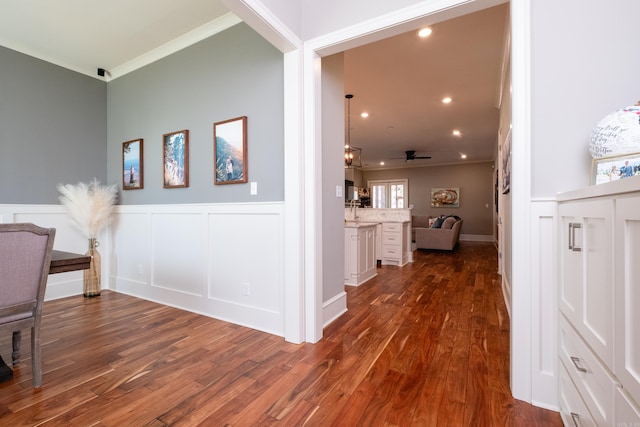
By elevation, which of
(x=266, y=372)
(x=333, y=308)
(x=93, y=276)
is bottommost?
(x=266, y=372)

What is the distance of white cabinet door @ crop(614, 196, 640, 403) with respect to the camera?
0.75 metres

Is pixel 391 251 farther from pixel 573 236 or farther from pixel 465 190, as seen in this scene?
pixel 465 190

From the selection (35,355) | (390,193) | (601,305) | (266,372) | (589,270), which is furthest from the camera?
(390,193)

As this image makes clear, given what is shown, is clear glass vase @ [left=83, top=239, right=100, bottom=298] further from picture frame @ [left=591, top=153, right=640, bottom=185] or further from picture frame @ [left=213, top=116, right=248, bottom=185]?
picture frame @ [left=591, top=153, right=640, bottom=185]

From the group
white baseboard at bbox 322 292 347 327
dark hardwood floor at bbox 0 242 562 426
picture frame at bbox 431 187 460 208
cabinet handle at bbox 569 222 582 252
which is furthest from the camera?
picture frame at bbox 431 187 460 208

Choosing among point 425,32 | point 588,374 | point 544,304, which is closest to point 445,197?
point 425,32

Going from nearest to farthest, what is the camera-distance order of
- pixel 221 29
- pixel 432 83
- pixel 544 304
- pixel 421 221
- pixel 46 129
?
pixel 544 304 < pixel 221 29 < pixel 46 129 < pixel 432 83 < pixel 421 221

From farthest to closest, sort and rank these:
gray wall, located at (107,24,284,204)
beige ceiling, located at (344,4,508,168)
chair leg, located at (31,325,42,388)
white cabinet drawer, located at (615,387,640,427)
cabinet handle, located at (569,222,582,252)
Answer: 1. beige ceiling, located at (344,4,508,168)
2. gray wall, located at (107,24,284,204)
3. chair leg, located at (31,325,42,388)
4. cabinet handle, located at (569,222,582,252)
5. white cabinet drawer, located at (615,387,640,427)

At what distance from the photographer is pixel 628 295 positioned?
792 mm

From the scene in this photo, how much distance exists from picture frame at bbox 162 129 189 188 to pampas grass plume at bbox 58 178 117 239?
Answer: 2.95 feet

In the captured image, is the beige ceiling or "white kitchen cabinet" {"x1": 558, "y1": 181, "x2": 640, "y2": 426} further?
the beige ceiling

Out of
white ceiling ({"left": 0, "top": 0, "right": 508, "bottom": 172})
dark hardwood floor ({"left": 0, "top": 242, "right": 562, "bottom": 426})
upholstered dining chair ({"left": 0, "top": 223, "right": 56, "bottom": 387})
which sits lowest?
dark hardwood floor ({"left": 0, "top": 242, "right": 562, "bottom": 426})

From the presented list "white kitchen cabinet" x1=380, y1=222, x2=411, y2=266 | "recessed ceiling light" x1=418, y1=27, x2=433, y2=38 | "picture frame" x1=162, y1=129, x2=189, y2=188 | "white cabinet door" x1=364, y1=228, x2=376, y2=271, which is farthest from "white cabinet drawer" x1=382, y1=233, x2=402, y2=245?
"picture frame" x1=162, y1=129, x2=189, y2=188

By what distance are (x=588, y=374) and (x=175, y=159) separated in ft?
10.9
